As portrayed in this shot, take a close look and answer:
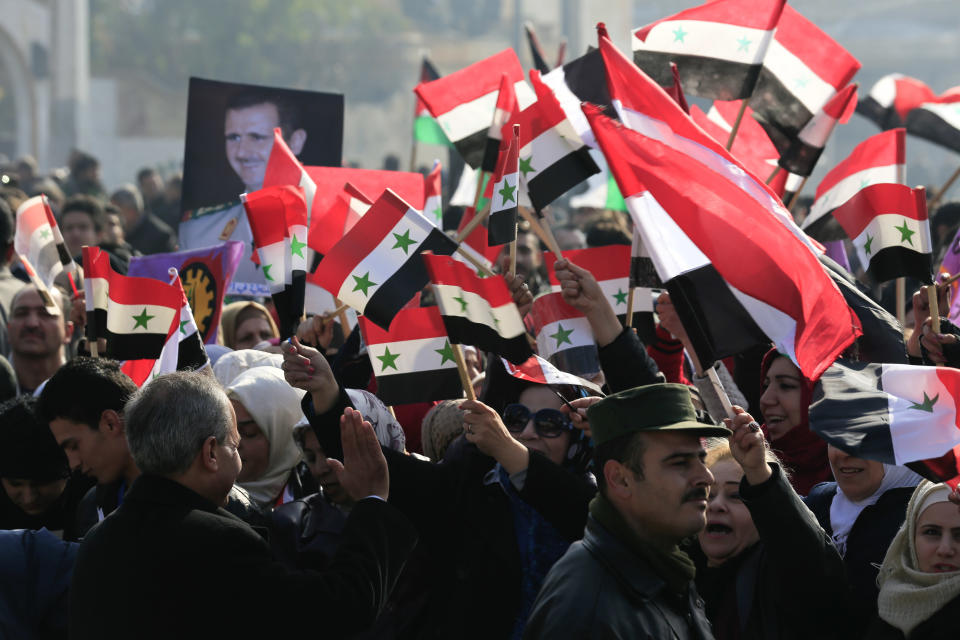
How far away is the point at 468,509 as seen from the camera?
3828mm

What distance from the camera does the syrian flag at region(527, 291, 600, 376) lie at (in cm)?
441

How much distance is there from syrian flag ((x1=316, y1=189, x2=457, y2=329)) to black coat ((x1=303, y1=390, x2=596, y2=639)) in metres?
0.62

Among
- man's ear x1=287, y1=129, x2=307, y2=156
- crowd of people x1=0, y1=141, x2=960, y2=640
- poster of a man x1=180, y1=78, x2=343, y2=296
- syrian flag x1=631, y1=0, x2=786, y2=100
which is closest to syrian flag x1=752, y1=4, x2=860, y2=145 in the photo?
syrian flag x1=631, y1=0, x2=786, y2=100

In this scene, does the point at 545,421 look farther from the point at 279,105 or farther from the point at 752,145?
the point at 279,105

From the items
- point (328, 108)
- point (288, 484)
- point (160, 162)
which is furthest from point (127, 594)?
point (160, 162)

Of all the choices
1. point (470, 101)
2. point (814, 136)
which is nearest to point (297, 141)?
point (470, 101)

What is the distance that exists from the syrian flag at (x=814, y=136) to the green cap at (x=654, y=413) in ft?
7.14

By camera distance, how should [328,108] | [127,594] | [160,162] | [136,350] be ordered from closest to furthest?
[127,594], [136,350], [328,108], [160,162]

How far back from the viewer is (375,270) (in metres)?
4.36

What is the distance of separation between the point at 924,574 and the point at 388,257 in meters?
1.98

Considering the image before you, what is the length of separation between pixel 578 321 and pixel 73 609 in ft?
6.49

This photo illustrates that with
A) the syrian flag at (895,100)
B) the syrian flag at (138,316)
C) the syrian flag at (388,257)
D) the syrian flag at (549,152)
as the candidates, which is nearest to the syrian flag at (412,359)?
the syrian flag at (388,257)

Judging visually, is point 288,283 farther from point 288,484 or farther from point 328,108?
point 328,108

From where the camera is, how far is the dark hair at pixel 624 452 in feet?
9.79
